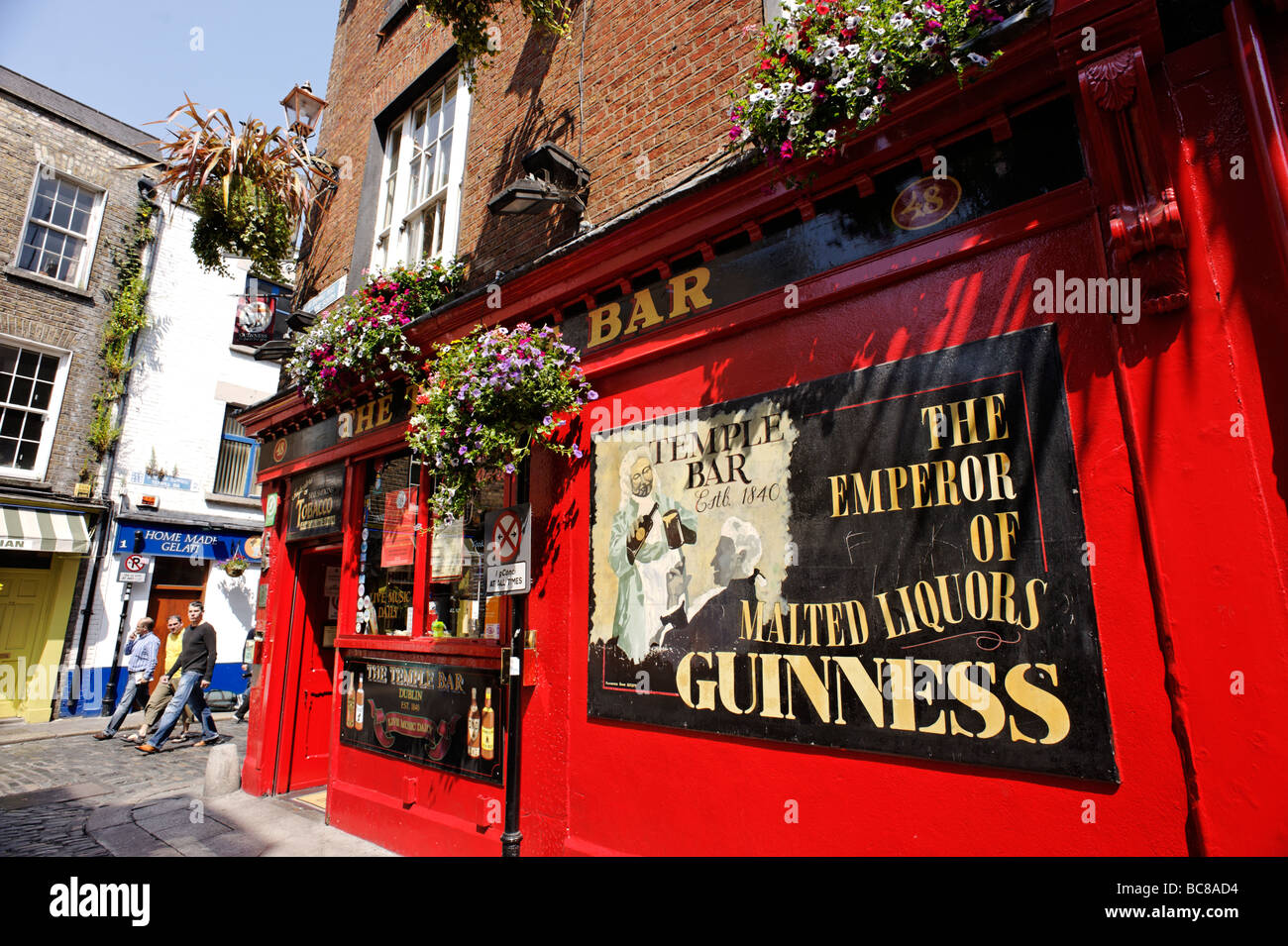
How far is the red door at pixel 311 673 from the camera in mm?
8141

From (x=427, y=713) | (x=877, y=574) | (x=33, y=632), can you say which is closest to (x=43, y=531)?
(x=33, y=632)

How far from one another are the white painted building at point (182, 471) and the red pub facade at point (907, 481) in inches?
446

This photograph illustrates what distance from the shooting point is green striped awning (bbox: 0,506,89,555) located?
1219cm

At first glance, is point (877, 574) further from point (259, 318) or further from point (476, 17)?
point (259, 318)

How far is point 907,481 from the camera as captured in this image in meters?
3.42

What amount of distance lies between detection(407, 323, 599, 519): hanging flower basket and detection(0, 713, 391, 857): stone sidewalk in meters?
3.71

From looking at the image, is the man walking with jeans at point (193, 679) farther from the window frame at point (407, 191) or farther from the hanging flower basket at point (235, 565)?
the window frame at point (407, 191)

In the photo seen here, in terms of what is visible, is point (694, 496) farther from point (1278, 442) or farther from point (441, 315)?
point (441, 315)

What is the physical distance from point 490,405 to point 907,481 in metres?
2.79

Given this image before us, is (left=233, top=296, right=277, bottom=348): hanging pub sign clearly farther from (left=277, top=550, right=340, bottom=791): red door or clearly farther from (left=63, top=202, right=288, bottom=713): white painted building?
(left=277, top=550, right=340, bottom=791): red door

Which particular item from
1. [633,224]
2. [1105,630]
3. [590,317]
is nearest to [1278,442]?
[1105,630]

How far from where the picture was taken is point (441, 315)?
628 cm

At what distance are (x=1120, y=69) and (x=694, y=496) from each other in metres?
2.93

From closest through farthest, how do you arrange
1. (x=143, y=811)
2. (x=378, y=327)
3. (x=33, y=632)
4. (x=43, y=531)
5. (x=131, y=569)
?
(x=378, y=327) < (x=143, y=811) < (x=43, y=531) < (x=33, y=632) < (x=131, y=569)
